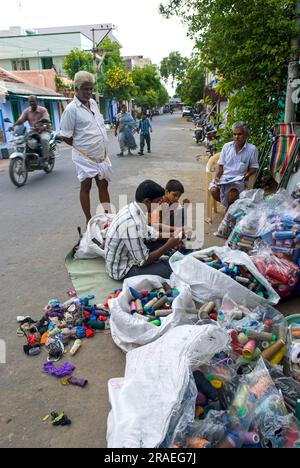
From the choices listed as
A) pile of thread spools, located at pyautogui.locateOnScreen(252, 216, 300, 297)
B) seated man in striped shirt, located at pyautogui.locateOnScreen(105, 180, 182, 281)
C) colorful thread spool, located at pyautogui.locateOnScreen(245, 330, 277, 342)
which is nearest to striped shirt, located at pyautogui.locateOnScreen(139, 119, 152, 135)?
seated man in striped shirt, located at pyautogui.locateOnScreen(105, 180, 182, 281)

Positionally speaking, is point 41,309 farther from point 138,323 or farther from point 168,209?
point 168,209

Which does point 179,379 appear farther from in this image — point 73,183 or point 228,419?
point 73,183

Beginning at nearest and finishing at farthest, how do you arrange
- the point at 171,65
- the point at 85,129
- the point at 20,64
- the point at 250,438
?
1. the point at 250,438
2. the point at 85,129
3. the point at 20,64
4. the point at 171,65

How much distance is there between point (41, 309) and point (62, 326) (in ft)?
1.24

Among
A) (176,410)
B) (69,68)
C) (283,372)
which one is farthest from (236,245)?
(69,68)

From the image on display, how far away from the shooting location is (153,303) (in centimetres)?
270

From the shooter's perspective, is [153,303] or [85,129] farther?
[85,129]

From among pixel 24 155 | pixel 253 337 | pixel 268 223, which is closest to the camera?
pixel 253 337

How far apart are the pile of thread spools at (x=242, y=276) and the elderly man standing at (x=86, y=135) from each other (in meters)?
2.10

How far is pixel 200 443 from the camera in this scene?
5.07 feet

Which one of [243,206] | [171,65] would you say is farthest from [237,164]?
[171,65]

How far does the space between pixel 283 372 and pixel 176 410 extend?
31.1 inches

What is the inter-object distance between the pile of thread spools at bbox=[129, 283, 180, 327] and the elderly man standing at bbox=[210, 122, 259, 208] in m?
1.95

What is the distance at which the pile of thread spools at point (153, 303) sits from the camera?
8.43ft
